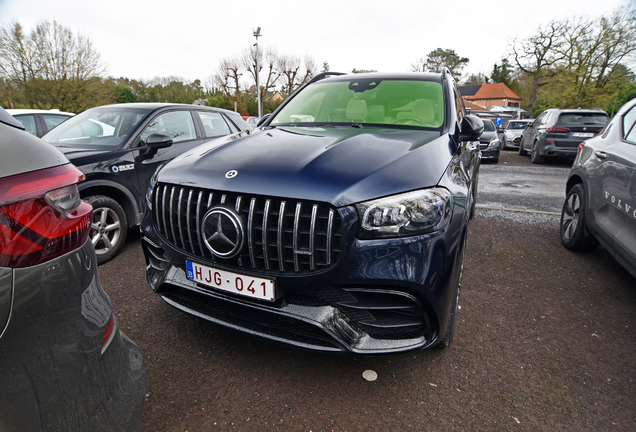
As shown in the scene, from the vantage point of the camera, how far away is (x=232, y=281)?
182cm

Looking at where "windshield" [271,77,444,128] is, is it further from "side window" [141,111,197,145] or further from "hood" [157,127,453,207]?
"side window" [141,111,197,145]

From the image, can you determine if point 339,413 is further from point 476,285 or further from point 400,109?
point 400,109

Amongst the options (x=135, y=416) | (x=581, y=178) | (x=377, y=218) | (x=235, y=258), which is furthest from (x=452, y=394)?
(x=581, y=178)

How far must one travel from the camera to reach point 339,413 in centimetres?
184

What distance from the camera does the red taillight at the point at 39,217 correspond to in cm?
90

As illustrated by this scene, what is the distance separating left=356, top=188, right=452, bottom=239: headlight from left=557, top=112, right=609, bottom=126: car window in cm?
1180

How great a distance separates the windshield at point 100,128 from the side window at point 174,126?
14cm

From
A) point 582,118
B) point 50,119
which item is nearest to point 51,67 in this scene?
point 50,119

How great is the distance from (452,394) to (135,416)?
1.54 m

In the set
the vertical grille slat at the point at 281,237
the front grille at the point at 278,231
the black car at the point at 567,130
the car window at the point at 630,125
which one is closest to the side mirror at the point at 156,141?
the front grille at the point at 278,231

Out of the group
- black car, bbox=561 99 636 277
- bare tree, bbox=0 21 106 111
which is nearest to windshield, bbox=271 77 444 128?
black car, bbox=561 99 636 277

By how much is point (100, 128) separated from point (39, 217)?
12.5 feet

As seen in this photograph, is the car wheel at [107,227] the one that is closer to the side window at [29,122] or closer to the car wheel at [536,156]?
the side window at [29,122]

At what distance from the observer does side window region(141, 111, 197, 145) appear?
14.0ft
